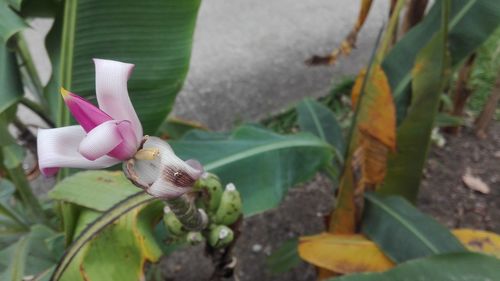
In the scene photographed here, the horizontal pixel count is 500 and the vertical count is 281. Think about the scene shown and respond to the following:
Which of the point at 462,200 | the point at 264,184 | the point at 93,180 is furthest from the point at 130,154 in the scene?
the point at 462,200

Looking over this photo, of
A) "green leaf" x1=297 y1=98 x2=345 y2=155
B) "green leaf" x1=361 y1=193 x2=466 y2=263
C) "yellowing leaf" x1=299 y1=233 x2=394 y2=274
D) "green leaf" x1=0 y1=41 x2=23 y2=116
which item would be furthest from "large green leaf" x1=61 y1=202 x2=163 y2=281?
"green leaf" x1=297 y1=98 x2=345 y2=155

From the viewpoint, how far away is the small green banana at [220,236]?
54 centimetres

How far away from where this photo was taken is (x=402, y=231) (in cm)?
81

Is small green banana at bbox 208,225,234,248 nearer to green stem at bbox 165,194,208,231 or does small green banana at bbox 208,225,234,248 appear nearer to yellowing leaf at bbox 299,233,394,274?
green stem at bbox 165,194,208,231

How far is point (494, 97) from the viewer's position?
127cm

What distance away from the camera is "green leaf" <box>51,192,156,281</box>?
0.57m

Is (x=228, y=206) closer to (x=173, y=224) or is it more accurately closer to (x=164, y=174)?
(x=173, y=224)

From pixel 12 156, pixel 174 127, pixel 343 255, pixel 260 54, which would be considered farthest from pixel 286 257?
pixel 260 54

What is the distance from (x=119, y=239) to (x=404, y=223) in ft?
1.62

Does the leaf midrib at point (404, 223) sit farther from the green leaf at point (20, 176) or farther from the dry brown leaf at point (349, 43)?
the green leaf at point (20, 176)

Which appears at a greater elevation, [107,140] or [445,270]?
[107,140]

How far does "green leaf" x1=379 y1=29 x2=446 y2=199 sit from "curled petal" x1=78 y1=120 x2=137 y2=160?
60 centimetres

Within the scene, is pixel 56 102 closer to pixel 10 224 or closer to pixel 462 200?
pixel 10 224

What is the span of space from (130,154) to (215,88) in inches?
57.3
